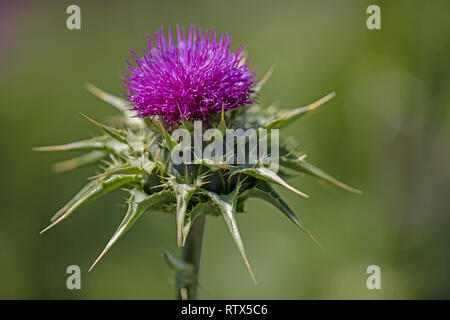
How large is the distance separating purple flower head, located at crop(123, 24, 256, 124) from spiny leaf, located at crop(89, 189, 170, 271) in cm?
41

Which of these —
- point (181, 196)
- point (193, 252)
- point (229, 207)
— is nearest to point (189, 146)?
point (181, 196)

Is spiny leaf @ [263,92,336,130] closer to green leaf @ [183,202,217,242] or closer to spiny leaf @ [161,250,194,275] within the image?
green leaf @ [183,202,217,242]

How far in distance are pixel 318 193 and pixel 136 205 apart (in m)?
2.82

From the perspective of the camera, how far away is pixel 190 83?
2262 millimetres

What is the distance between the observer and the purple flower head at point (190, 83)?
7.44ft

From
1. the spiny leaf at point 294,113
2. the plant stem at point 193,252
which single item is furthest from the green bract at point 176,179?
the plant stem at point 193,252

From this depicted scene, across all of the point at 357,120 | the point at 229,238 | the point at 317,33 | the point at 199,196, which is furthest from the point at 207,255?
the point at 317,33

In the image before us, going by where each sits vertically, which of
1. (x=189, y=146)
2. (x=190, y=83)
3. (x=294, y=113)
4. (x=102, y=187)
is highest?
(x=190, y=83)

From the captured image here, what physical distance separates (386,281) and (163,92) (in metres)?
2.93

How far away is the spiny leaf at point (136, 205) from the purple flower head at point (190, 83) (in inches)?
16.2

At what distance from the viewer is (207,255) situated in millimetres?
4500

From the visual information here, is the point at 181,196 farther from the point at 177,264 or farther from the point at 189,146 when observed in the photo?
the point at 177,264

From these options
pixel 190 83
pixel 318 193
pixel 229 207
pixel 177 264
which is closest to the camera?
pixel 229 207

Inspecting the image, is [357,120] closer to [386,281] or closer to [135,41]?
[386,281]
